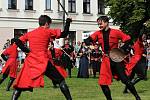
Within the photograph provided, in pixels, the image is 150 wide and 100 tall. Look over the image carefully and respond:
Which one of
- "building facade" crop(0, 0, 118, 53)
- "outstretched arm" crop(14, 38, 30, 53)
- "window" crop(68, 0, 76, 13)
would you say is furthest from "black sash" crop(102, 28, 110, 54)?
"window" crop(68, 0, 76, 13)

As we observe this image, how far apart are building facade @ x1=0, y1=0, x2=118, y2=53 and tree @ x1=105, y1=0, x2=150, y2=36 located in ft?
11.3

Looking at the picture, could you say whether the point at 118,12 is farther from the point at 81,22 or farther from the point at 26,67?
A: the point at 26,67

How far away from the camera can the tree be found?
43531 mm

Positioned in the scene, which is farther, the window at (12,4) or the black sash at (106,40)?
the window at (12,4)

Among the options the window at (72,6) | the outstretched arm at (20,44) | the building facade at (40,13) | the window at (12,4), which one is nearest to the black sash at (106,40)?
the outstretched arm at (20,44)

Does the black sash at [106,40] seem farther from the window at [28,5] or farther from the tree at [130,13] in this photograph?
the window at [28,5]

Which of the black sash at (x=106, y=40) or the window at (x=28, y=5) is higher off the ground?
the window at (x=28, y=5)

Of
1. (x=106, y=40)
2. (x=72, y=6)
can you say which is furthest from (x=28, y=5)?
(x=106, y=40)

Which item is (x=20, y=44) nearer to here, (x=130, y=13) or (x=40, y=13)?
(x=130, y=13)

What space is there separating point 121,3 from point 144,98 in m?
31.6

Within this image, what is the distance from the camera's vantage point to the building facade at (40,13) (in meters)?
48.6

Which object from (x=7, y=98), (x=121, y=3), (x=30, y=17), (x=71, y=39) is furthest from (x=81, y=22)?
(x=7, y=98)

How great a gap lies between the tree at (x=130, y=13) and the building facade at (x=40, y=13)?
3430 mm

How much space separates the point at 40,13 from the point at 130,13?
30.9 feet
